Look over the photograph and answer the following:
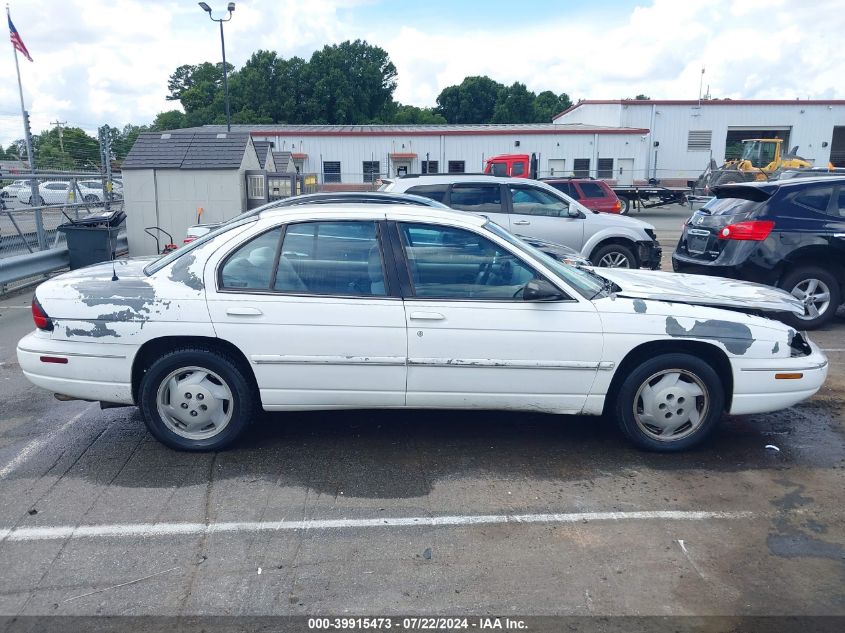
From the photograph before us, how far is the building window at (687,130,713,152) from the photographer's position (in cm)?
4053

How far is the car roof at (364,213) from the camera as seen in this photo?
469cm

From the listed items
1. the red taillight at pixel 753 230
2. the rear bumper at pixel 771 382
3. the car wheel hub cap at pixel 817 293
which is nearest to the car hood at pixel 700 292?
the rear bumper at pixel 771 382

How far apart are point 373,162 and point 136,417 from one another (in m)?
34.7

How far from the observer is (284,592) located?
10.8ft

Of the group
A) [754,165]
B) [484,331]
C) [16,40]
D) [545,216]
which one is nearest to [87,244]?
[545,216]

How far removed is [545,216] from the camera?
1095 centimetres

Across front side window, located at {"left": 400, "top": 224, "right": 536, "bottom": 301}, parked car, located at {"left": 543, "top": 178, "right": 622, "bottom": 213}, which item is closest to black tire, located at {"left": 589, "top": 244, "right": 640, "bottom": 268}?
parked car, located at {"left": 543, "top": 178, "right": 622, "bottom": 213}

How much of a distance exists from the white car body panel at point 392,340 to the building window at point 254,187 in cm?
982

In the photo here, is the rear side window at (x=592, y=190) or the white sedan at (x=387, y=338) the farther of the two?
the rear side window at (x=592, y=190)

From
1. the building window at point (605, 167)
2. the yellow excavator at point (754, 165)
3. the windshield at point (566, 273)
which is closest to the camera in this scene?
the windshield at point (566, 273)

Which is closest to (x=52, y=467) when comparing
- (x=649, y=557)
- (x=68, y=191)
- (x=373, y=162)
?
(x=649, y=557)

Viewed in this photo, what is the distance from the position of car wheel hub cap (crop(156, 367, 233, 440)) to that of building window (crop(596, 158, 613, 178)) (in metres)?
37.0

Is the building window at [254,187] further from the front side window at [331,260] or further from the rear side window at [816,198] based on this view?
the front side window at [331,260]

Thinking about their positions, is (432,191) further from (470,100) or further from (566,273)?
(470,100)
